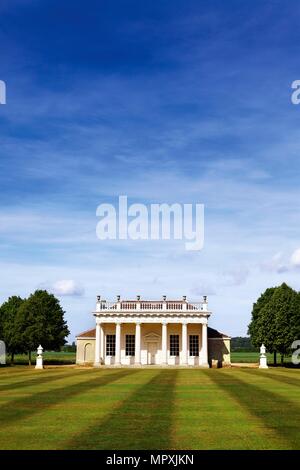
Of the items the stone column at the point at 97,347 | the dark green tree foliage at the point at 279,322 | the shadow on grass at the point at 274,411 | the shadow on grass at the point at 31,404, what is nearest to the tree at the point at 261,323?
the dark green tree foliage at the point at 279,322

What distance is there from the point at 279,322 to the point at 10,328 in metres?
36.7

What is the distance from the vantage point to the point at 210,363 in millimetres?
75500

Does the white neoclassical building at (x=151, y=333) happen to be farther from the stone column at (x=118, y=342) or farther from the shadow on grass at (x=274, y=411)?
the shadow on grass at (x=274, y=411)

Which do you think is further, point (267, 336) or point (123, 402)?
point (267, 336)

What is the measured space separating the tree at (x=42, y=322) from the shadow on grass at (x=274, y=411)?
2092 inches

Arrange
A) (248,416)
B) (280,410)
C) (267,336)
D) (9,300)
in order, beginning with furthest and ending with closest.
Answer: (9,300)
(267,336)
(280,410)
(248,416)

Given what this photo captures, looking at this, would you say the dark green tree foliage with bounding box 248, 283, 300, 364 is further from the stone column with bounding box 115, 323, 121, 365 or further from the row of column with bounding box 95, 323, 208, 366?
the stone column with bounding box 115, 323, 121, 365

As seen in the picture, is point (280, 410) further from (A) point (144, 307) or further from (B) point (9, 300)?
(B) point (9, 300)

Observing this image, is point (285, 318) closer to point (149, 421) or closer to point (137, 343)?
point (137, 343)

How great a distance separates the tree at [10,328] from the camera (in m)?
75.1
